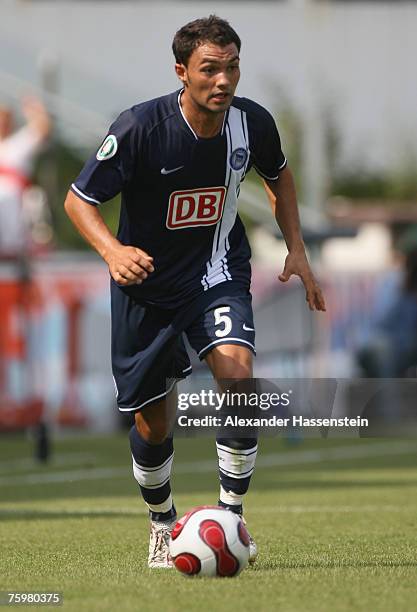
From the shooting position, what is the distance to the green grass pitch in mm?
5789

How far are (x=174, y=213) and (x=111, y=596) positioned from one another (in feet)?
6.14

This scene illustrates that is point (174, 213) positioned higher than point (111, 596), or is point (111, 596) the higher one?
point (174, 213)

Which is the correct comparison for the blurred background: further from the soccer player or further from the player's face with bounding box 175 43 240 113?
the player's face with bounding box 175 43 240 113

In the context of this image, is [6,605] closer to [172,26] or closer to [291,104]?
[172,26]

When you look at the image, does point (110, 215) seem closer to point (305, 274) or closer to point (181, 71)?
point (305, 274)

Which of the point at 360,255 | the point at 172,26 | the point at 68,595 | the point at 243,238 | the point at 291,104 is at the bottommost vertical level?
the point at 360,255

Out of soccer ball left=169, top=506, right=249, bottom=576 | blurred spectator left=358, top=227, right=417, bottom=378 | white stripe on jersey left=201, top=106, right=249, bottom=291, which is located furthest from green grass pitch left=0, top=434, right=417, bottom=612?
blurred spectator left=358, top=227, right=417, bottom=378

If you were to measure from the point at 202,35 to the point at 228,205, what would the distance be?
0.77 meters

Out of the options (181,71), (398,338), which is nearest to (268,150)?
(181,71)

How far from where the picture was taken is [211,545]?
6.27 metres

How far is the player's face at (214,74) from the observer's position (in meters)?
6.68

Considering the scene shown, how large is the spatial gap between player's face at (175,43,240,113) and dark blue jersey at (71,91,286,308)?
23 cm

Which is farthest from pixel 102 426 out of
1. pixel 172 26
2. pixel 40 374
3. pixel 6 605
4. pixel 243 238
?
pixel 6 605

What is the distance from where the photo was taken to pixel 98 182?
6836 millimetres
